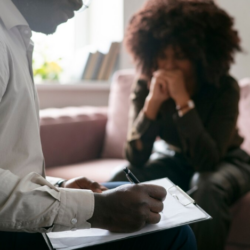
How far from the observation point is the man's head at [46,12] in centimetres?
85

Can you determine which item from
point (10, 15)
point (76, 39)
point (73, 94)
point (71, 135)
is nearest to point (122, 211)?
point (10, 15)

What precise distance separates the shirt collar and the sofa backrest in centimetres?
120

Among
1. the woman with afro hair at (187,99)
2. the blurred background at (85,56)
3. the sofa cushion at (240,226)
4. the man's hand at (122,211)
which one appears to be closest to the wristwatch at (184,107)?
the woman with afro hair at (187,99)

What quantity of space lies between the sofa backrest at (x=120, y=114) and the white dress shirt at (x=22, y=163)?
3.78ft

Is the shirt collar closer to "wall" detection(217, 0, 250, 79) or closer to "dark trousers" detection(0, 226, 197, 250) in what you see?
"dark trousers" detection(0, 226, 197, 250)

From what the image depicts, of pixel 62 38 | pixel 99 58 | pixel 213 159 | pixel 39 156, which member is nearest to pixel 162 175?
pixel 213 159

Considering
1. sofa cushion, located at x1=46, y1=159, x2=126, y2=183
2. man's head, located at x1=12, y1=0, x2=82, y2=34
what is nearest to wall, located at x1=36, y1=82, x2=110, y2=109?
sofa cushion, located at x1=46, y1=159, x2=126, y2=183

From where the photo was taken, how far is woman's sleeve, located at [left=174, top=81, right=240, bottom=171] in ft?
4.53

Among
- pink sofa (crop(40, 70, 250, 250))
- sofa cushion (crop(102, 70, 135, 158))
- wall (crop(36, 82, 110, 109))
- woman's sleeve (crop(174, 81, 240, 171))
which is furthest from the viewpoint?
wall (crop(36, 82, 110, 109))

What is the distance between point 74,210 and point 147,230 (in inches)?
5.7

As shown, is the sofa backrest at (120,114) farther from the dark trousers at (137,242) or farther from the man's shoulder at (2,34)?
the man's shoulder at (2,34)

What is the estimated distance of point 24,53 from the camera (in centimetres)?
81

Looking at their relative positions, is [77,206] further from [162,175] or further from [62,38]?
[62,38]

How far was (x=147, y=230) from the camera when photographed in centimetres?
72
